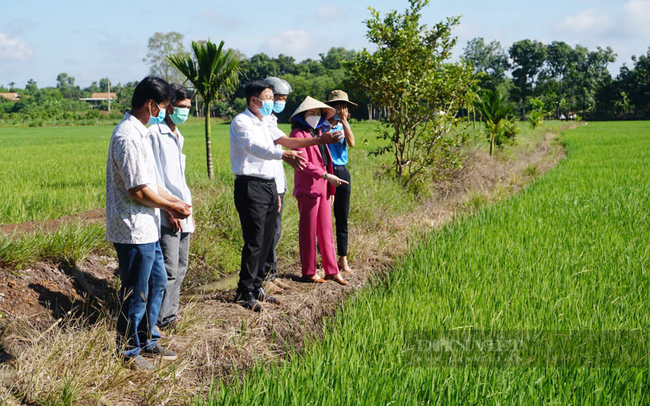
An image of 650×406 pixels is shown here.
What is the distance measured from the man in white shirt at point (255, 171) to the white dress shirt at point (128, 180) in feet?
3.56

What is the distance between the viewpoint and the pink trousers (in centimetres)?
488

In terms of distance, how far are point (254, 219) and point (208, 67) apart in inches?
213

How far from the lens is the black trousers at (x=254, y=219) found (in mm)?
4141

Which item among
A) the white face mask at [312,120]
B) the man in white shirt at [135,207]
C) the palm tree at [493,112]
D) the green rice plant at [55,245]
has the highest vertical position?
the palm tree at [493,112]

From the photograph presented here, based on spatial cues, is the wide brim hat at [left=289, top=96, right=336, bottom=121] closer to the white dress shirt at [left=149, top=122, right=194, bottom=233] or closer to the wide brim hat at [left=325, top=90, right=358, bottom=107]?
the wide brim hat at [left=325, top=90, right=358, bottom=107]

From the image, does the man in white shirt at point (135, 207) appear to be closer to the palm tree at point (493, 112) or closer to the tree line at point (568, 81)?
the palm tree at point (493, 112)

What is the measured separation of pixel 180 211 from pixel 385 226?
4.29 meters

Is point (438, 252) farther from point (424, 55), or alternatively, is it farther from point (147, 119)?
point (424, 55)

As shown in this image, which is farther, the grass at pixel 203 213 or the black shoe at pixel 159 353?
the grass at pixel 203 213

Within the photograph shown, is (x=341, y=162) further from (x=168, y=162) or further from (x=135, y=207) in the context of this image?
(x=135, y=207)

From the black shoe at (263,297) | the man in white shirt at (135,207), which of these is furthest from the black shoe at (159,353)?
the black shoe at (263,297)

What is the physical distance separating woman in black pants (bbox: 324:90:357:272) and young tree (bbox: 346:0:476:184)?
3356mm

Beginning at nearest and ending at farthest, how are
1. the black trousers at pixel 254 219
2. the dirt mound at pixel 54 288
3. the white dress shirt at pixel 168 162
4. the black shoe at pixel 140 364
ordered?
the black shoe at pixel 140 364
the white dress shirt at pixel 168 162
the dirt mound at pixel 54 288
the black trousers at pixel 254 219

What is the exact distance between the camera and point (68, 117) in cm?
5875
